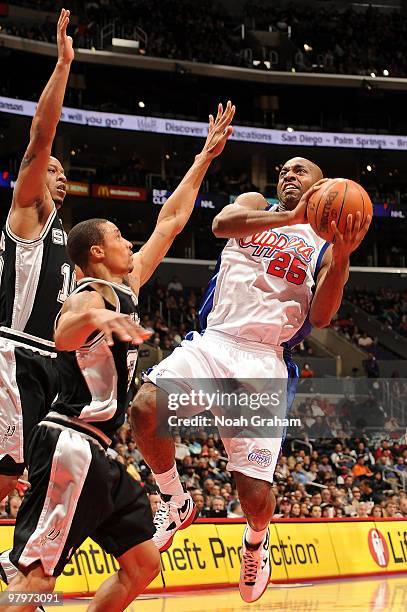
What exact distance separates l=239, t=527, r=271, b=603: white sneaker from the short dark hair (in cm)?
279

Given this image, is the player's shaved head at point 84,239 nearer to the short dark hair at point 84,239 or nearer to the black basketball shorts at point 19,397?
the short dark hair at point 84,239

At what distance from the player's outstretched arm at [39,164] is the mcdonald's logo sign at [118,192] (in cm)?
2419

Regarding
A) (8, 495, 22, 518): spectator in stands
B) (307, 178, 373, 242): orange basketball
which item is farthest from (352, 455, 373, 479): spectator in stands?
(307, 178, 373, 242): orange basketball

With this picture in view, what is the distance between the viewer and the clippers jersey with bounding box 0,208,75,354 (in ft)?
19.2

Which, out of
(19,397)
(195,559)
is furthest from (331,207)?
(195,559)

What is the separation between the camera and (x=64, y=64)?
19.2 ft

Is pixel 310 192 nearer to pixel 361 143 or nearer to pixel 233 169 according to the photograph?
pixel 361 143

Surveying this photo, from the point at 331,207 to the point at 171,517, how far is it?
247 cm

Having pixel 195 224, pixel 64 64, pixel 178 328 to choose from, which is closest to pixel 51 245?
pixel 64 64

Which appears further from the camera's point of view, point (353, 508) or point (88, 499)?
point (353, 508)

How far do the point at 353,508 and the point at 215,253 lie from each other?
1738 centimetres

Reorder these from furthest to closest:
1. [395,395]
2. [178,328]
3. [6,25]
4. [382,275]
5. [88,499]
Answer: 1. [382,275]
2. [6,25]
3. [178,328]
4. [395,395]
5. [88,499]

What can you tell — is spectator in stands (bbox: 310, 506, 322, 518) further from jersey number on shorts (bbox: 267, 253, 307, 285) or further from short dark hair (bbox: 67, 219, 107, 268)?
short dark hair (bbox: 67, 219, 107, 268)

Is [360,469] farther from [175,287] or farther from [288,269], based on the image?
[175,287]
